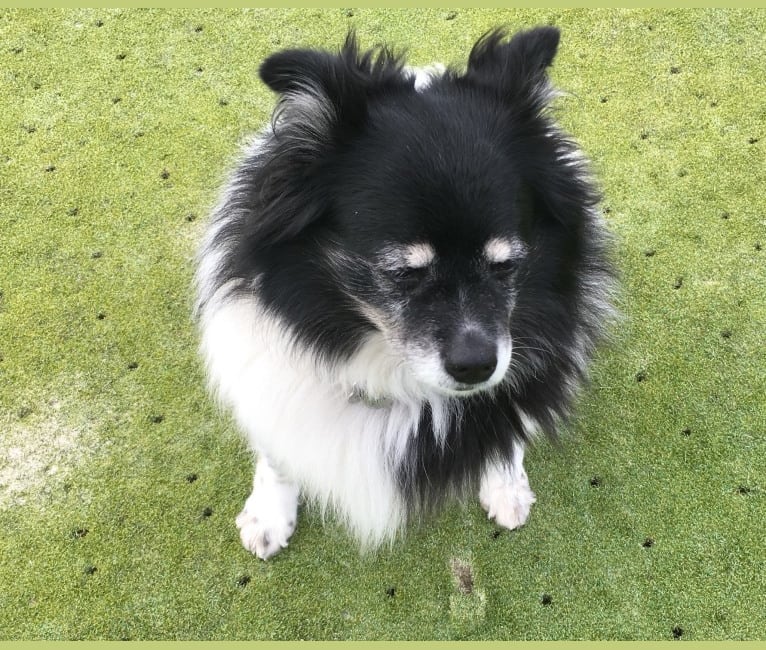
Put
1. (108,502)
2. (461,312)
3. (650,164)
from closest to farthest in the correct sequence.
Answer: (461,312) < (108,502) < (650,164)

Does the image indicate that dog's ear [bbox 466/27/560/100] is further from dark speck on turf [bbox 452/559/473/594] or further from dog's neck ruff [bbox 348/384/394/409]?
dark speck on turf [bbox 452/559/473/594]

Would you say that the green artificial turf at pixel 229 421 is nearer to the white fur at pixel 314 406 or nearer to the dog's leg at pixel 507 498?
the dog's leg at pixel 507 498

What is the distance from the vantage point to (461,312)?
179 centimetres

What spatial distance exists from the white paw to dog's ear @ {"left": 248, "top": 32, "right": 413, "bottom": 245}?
4.65ft

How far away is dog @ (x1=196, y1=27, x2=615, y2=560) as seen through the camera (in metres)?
1.72

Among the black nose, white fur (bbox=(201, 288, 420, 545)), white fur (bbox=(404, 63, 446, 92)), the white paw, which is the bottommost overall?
the white paw

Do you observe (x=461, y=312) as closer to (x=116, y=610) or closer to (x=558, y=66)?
(x=116, y=610)

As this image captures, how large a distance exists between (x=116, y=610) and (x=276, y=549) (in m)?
0.66

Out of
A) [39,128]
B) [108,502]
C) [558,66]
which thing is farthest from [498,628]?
[39,128]

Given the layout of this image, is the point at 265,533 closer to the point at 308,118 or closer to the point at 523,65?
the point at 308,118

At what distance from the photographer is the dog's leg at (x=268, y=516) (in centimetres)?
261

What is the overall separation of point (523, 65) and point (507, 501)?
165 cm

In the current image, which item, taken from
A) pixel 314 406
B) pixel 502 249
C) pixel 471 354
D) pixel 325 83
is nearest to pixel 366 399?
pixel 314 406

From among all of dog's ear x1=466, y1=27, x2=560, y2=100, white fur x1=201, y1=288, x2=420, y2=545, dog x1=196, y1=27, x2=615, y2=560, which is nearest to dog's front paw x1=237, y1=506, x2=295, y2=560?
dog x1=196, y1=27, x2=615, y2=560
